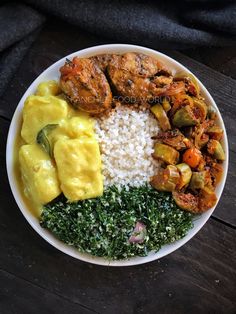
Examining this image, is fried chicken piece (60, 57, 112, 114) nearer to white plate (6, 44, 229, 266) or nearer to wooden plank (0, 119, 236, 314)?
white plate (6, 44, 229, 266)

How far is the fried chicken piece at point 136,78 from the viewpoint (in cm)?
271

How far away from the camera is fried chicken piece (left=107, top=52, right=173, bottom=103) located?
271 cm

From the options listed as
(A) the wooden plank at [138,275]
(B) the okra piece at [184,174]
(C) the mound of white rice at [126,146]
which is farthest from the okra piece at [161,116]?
(A) the wooden plank at [138,275]

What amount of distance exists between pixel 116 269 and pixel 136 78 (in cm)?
123

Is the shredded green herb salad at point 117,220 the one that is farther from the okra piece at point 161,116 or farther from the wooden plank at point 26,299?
the wooden plank at point 26,299

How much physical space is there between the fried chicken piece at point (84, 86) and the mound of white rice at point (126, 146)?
135mm

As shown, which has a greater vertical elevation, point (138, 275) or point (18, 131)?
point (18, 131)

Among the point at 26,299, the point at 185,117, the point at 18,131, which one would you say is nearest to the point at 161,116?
the point at 185,117

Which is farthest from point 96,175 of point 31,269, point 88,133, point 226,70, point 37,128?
point 226,70

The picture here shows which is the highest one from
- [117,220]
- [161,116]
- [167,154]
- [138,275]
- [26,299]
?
[161,116]

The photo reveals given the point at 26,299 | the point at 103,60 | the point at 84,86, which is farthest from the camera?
the point at 26,299

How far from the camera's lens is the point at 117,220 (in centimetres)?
272

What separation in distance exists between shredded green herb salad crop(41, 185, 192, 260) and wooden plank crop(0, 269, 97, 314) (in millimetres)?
503

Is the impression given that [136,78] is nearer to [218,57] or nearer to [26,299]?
[218,57]
